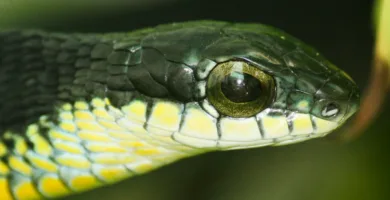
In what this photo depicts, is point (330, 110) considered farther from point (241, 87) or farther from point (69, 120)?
point (69, 120)

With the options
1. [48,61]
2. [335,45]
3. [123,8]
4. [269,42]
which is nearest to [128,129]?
[48,61]

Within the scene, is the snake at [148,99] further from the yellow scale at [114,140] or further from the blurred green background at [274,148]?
the blurred green background at [274,148]

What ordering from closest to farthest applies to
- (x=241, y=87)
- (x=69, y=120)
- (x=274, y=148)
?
(x=241, y=87) < (x=69, y=120) < (x=274, y=148)

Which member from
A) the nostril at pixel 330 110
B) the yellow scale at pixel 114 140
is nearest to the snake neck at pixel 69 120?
the yellow scale at pixel 114 140

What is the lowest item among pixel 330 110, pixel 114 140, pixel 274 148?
pixel 114 140

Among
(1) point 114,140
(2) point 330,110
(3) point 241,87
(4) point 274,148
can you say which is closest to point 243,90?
(3) point 241,87

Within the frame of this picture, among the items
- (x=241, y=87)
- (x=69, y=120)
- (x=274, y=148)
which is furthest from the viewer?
(x=274, y=148)

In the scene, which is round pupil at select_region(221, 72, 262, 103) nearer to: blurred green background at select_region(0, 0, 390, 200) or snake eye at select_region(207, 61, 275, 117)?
snake eye at select_region(207, 61, 275, 117)

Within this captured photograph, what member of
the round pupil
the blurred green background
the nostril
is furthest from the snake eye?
the blurred green background
